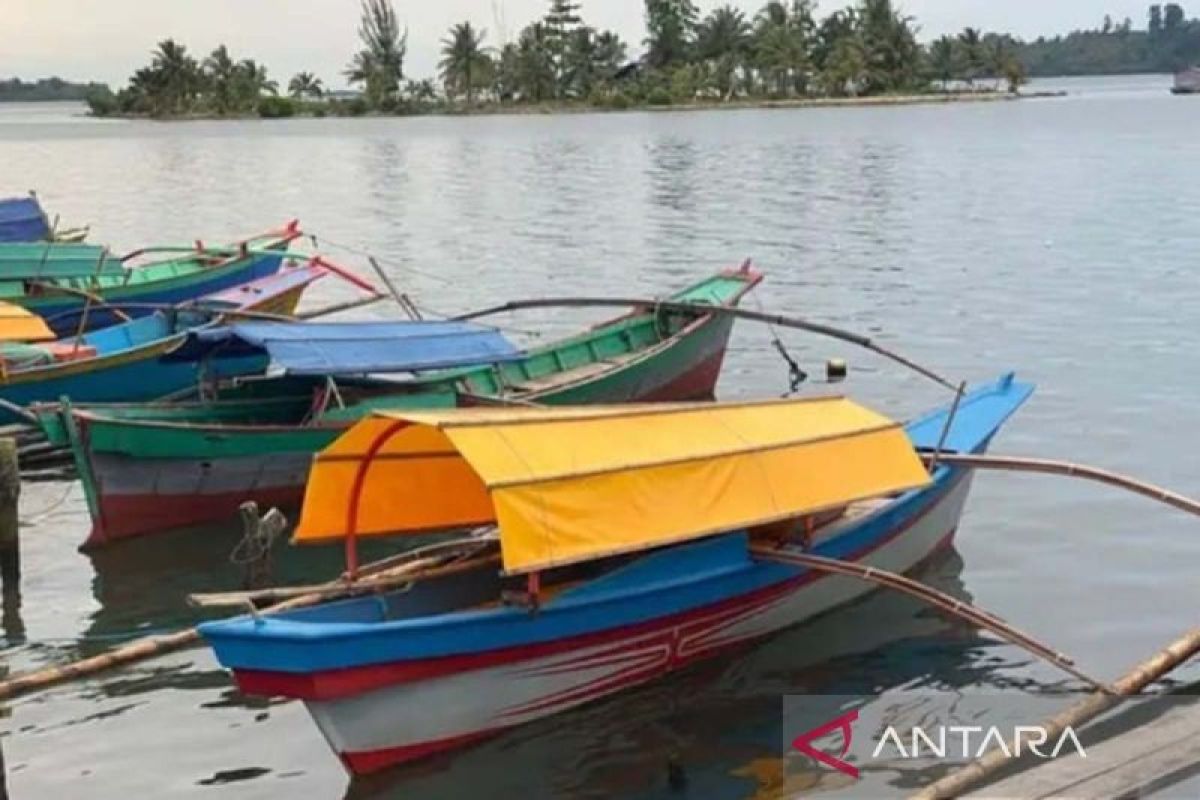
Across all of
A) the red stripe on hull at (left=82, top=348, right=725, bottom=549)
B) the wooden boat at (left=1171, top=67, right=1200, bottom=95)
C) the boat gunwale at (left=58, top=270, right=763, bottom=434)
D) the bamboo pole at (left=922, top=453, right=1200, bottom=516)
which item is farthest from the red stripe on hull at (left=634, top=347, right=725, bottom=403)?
the wooden boat at (left=1171, top=67, right=1200, bottom=95)

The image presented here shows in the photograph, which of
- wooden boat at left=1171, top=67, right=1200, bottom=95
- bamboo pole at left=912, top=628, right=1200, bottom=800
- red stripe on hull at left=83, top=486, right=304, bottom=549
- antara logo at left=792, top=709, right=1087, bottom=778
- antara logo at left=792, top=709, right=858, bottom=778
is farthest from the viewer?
wooden boat at left=1171, top=67, right=1200, bottom=95

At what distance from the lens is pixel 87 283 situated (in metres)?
24.1

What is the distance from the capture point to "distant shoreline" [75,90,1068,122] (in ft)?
465

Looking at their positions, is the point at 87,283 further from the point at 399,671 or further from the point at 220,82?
the point at 220,82

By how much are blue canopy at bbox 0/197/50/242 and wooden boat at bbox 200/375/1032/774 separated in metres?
19.8

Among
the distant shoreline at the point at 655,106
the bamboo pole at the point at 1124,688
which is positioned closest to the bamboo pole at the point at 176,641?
the bamboo pole at the point at 1124,688

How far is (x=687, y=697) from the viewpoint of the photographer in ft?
39.3

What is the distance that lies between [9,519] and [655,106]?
13240 cm

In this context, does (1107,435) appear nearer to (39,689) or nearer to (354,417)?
(354,417)

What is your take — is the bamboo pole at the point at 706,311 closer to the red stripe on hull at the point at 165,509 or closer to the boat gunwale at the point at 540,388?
the boat gunwale at the point at 540,388

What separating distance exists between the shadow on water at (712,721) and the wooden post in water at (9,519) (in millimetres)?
→ 5859

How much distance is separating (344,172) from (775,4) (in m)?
A: 78.6

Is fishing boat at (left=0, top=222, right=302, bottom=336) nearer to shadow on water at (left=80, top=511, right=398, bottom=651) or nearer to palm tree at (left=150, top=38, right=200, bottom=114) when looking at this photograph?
shadow on water at (left=80, top=511, right=398, bottom=651)

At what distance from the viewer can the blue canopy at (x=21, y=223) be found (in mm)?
28953
